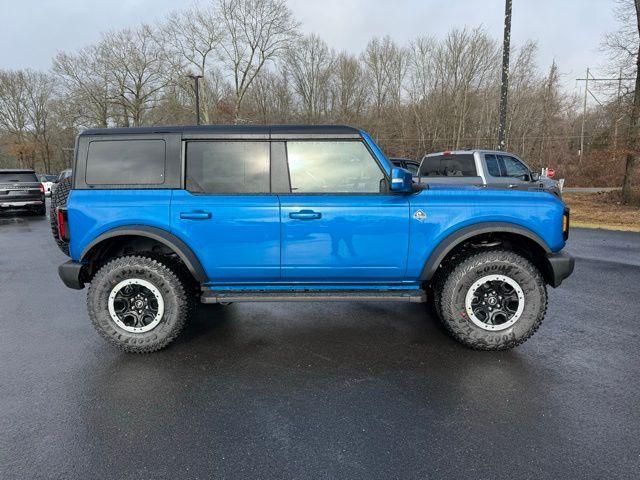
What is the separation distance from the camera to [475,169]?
985 centimetres

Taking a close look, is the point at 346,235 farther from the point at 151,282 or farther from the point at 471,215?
the point at 151,282

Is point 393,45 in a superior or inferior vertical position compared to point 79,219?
superior

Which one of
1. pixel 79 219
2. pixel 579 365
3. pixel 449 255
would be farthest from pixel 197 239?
pixel 579 365

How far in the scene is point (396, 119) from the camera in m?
43.9

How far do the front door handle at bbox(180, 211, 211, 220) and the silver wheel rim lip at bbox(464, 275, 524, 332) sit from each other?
2.45m

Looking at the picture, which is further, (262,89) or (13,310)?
(262,89)

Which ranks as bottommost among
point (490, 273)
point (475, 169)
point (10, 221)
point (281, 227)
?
point (10, 221)

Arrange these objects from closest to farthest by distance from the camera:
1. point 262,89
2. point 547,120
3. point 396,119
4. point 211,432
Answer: point 211,432 < point 547,120 < point 396,119 < point 262,89

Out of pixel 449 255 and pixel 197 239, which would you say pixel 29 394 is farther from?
pixel 449 255

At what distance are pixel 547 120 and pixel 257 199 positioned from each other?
143 feet

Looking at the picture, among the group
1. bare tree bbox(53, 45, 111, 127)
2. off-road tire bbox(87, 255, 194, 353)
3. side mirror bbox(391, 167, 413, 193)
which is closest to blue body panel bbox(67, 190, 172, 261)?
off-road tire bbox(87, 255, 194, 353)

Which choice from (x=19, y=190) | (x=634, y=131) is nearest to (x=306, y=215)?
(x=19, y=190)

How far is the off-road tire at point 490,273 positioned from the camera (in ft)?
11.9

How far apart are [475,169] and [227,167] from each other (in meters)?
7.74
